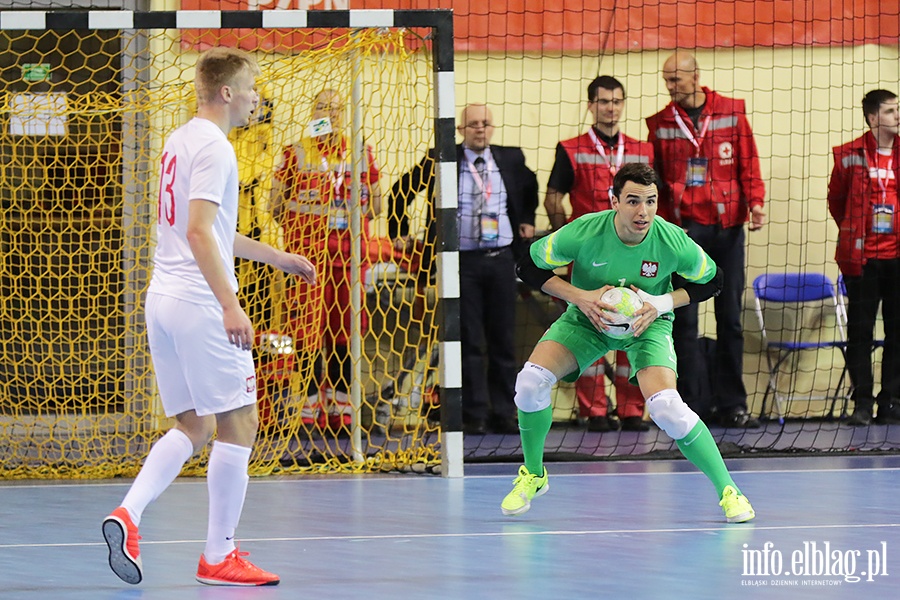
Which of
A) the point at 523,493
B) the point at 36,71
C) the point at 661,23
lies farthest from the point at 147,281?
the point at 661,23

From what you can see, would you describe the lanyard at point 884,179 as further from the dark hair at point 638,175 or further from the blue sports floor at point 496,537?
the dark hair at point 638,175

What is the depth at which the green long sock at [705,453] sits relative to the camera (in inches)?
196

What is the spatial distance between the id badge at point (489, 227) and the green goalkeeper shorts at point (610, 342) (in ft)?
7.48

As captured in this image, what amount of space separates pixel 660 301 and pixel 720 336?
2989mm

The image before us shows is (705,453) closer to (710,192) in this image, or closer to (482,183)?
(482,183)

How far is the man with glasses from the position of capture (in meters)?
7.66

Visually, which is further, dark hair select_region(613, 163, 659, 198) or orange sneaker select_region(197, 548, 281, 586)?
dark hair select_region(613, 163, 659, 198)

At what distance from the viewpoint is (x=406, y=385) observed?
8.15 metres

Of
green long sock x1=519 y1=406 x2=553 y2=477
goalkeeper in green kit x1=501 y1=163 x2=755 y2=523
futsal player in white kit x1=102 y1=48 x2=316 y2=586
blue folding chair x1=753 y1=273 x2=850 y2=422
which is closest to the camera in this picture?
futsal player in white kit x1=102 y1=48 x2=316 y2=586

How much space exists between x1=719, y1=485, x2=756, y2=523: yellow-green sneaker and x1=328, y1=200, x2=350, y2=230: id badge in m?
2.84

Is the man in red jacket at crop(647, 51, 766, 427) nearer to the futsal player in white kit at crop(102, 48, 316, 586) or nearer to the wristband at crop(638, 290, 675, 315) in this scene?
the wristband at crop(638, 290, 675, 315)

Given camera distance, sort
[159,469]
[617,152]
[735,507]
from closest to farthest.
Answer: [159,469]
[735,507]
[617,152]

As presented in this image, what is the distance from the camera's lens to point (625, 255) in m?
5.19

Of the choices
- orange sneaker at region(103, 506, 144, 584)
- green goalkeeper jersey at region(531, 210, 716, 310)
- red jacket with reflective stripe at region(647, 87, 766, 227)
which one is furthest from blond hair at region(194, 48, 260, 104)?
red jacket with reflective stripe at region(647, 87, 766, 227)
